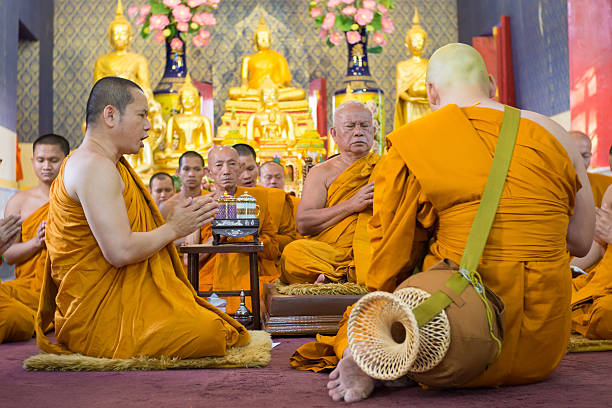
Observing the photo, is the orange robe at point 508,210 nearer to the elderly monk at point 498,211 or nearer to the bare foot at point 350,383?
the elderly monk at point 498,211

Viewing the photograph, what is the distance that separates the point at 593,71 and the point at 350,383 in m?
4.88

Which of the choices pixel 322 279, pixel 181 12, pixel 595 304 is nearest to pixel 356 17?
pixel 181 12

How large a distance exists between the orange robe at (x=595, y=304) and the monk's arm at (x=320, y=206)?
1.12m

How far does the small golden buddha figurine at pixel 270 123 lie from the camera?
815cm

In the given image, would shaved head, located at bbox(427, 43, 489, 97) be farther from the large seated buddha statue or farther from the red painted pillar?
the large seated buddha statue

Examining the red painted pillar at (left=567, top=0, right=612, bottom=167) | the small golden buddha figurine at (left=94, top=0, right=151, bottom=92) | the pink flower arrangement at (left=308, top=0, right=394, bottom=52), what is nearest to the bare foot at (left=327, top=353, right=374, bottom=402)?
the red painted pillar at (left=567, top=0, right=612, bottom=167)

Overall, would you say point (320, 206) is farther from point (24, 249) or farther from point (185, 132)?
point (185, 132)

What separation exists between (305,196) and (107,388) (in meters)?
1.95

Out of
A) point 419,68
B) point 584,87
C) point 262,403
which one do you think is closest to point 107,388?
point 262,403

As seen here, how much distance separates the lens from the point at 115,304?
2.48 metres

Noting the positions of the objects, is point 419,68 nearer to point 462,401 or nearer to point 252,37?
point 252,37

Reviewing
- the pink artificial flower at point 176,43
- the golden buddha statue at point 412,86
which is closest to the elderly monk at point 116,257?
the golden buddha statue at point 412,86

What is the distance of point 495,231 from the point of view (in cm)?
194

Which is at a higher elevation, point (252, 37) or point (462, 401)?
point (252, 37)
